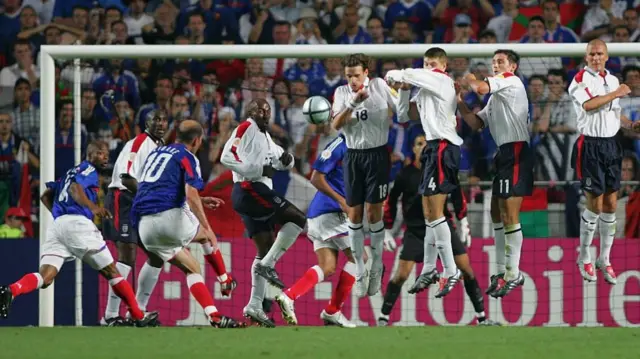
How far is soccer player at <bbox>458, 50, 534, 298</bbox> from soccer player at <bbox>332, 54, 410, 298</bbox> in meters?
0.79

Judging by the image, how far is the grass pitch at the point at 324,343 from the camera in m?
10.0

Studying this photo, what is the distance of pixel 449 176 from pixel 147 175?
2780 millimetres

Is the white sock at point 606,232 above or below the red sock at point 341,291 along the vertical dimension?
above

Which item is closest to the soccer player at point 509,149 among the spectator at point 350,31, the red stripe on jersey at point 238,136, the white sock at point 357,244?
the white sock at point 357,244

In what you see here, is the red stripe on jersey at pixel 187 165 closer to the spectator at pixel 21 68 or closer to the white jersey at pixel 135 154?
the white jersey at pixel 135 154

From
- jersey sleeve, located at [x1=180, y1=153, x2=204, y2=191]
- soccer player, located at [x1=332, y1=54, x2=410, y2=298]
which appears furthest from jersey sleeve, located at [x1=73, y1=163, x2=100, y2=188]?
soccer player, located at [x1=332, y1=54, x2=410, y2=298]

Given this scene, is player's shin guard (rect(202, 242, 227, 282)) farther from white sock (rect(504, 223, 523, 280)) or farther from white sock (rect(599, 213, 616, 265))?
white sock (rect(599, 213, 616, 265))

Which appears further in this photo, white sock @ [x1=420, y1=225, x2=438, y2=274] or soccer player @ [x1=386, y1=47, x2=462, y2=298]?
white sock @ [x1=420, y1=225, x2=438, y2=274]

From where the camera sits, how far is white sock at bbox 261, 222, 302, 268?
14.2 meters

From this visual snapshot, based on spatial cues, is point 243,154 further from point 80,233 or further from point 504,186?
point 504,186

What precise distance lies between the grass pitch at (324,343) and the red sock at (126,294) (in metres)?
0.79

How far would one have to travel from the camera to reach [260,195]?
47.0 ft

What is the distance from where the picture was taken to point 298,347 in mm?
10539

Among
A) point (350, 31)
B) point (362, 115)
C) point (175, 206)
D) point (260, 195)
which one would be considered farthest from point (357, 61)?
point (350, 31)
